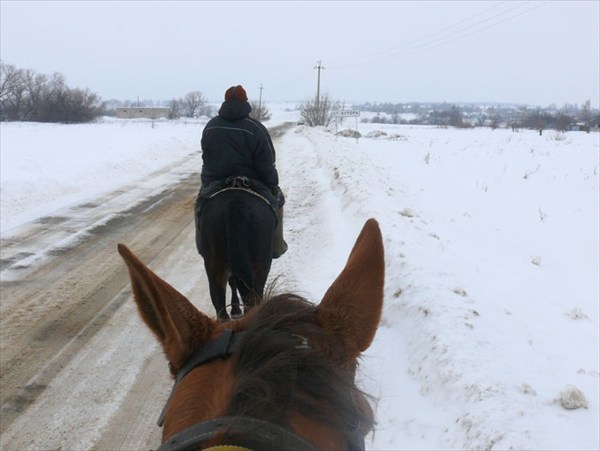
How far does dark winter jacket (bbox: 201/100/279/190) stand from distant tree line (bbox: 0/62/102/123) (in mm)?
72018

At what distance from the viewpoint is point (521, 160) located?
65.8 ft

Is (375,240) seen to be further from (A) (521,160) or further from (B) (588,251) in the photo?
(A) (521,160)

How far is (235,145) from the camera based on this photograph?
4.65 metres

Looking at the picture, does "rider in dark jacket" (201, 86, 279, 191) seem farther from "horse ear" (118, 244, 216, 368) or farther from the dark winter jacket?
"horse ear" (118, 244, 216, 368)

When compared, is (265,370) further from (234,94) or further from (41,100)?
(41,100)

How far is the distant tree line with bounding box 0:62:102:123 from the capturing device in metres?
68.7

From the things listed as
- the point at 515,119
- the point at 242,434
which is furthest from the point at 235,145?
the point at 515,119

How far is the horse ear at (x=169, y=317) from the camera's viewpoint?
137 cm

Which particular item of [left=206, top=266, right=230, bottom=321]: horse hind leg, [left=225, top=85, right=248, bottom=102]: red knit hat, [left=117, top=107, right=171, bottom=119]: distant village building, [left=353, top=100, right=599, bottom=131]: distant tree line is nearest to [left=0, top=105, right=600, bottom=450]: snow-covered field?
[left=206, top=266, right=230, bottom=321]: horse hind leg

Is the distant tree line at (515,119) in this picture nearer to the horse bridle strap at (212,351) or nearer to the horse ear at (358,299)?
the horse ear at (358,299)

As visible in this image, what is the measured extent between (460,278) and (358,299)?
4.77 meters

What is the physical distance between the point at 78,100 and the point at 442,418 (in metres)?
76.2

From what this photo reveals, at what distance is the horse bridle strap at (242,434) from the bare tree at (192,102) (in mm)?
110500

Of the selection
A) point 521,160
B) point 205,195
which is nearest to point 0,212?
point 205,195
